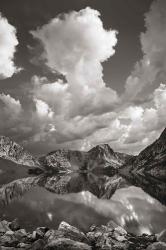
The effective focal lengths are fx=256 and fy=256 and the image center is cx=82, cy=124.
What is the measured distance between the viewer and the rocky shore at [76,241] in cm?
3225

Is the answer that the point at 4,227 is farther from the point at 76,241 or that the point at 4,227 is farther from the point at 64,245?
the point at 64,245

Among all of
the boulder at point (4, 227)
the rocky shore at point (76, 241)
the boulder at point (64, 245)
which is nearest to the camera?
the boulder at point (64, 245)

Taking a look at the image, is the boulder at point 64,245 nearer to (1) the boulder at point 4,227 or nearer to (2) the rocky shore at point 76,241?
(2) the rocky shore at point 76,241

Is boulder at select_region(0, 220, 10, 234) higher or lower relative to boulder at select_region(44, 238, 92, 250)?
higher

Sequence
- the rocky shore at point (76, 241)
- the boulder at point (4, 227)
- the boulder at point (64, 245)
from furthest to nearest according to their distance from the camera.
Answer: the boulder at point (4, 227)
the rocky shore at point (76, 241)
the boulder at point (64, 245)

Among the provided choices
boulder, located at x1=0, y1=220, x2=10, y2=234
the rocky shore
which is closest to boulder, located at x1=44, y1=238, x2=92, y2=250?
the rocky shore

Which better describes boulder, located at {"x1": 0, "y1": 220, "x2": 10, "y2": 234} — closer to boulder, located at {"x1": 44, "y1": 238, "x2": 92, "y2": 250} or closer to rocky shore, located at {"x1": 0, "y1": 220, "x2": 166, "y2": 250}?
rocky shore, located at {"x1": 0, "y1": 220, "x2": 166, "y2": 250}

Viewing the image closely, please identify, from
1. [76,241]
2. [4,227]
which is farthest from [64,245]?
[4,227]

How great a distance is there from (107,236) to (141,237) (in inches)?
287

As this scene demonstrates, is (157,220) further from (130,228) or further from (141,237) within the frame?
(141,237)

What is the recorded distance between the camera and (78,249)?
31.1 meters

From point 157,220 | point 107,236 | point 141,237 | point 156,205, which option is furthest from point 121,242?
point 156,205

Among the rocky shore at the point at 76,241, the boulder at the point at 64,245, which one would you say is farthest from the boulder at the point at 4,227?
the boulder at the point at 64,245

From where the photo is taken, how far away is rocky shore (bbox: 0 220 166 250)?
3225 cm
